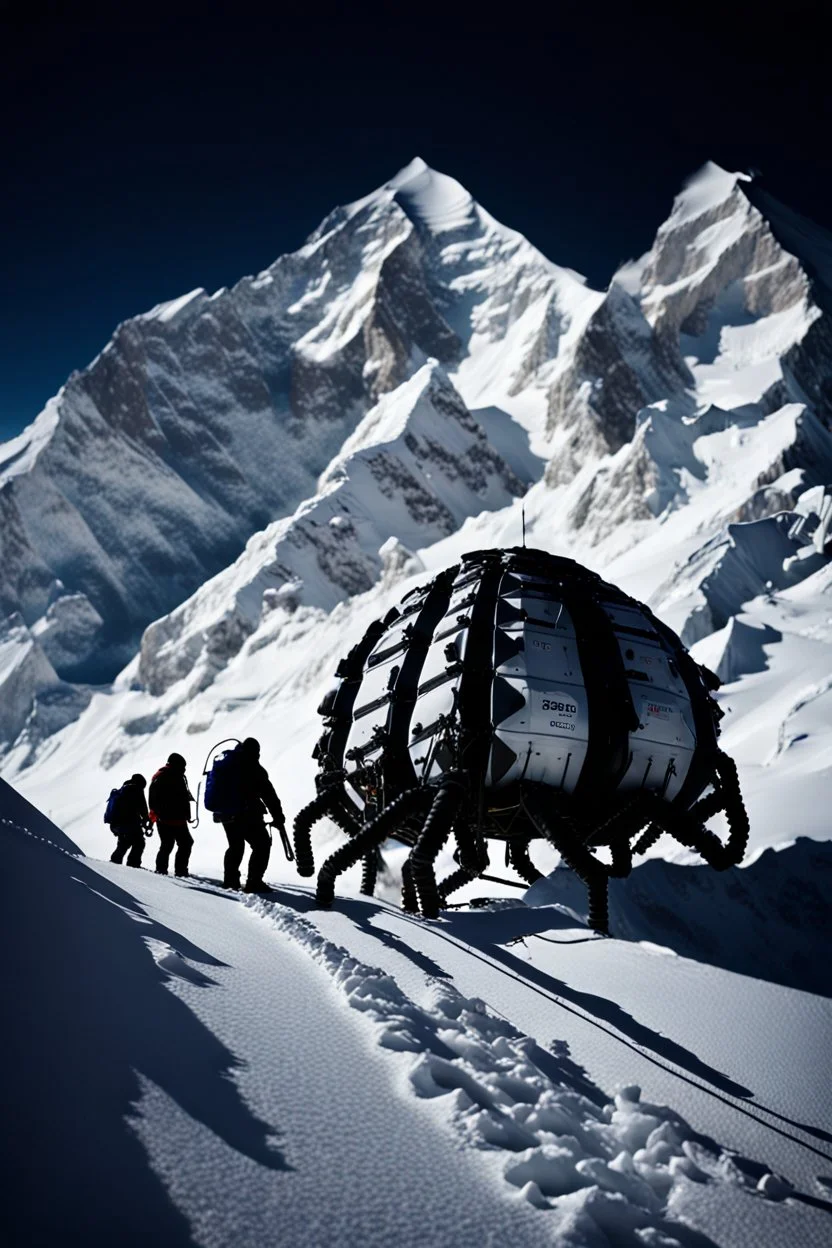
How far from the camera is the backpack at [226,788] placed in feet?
39.0

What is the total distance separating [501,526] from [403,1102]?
408ft

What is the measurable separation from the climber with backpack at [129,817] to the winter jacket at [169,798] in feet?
2.64

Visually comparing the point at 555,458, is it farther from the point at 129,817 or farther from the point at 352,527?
the point at 129,817

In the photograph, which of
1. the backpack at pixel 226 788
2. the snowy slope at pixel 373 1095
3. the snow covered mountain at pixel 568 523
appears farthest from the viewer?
the snow covered mountain at pixel 568 523

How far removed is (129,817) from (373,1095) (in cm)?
1103

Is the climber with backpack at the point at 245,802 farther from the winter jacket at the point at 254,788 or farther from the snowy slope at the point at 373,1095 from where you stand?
the snowy slope at the point at 373,1095

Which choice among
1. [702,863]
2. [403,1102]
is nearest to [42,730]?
[702,863]

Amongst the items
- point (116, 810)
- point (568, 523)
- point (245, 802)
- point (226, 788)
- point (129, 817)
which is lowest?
point (245, 802)

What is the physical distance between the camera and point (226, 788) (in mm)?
11969

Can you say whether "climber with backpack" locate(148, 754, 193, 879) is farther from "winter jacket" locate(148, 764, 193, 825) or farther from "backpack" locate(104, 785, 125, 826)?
"backpack" locate(104, 785, 125, 826)

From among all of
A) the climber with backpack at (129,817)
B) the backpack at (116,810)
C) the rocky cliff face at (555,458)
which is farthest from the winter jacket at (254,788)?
the rocky cliff face at (555,458)

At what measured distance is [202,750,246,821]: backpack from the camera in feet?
39.0

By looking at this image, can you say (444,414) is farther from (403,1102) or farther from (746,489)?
(403,1102)

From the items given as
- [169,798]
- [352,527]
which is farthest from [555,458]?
[169,798]
